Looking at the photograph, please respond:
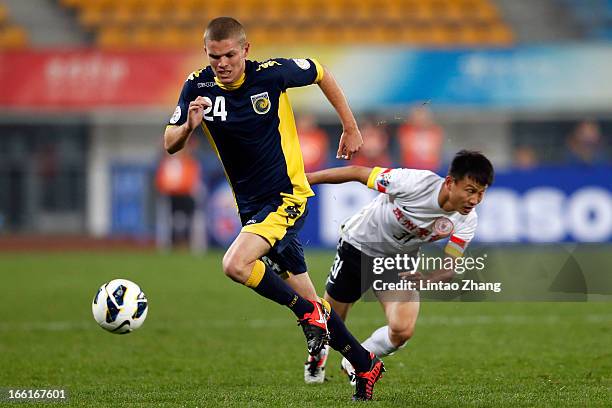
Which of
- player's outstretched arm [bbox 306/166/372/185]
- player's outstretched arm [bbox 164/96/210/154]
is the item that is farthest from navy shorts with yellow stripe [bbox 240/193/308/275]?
player's outstretched arm [bbox 164/96/210/154]

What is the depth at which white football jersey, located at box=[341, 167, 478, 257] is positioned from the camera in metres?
6.51

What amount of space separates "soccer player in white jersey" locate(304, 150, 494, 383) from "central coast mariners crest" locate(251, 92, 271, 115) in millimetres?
518

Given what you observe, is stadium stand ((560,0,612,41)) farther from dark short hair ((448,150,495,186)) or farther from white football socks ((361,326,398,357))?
dark short hair ((448,150,495,186))

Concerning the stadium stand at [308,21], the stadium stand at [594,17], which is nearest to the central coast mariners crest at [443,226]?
the stadium stand at [308,21]

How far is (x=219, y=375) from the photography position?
715 centimetres

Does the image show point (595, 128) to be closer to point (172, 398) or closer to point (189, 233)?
point (189, 233)

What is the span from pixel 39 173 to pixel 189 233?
497 cm

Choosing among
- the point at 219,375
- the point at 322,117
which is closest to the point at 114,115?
the point at 322,117

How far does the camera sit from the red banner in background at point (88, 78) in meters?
20.9

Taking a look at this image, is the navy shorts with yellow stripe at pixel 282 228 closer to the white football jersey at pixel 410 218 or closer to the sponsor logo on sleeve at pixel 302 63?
the white football jersey at pixel 410 218

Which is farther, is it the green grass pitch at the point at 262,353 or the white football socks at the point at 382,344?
the white football socks at the point at 382,344

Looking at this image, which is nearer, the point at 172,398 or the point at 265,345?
Answer: the point at 172,398

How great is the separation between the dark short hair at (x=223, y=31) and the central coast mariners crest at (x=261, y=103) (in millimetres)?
366

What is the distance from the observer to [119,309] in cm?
648
